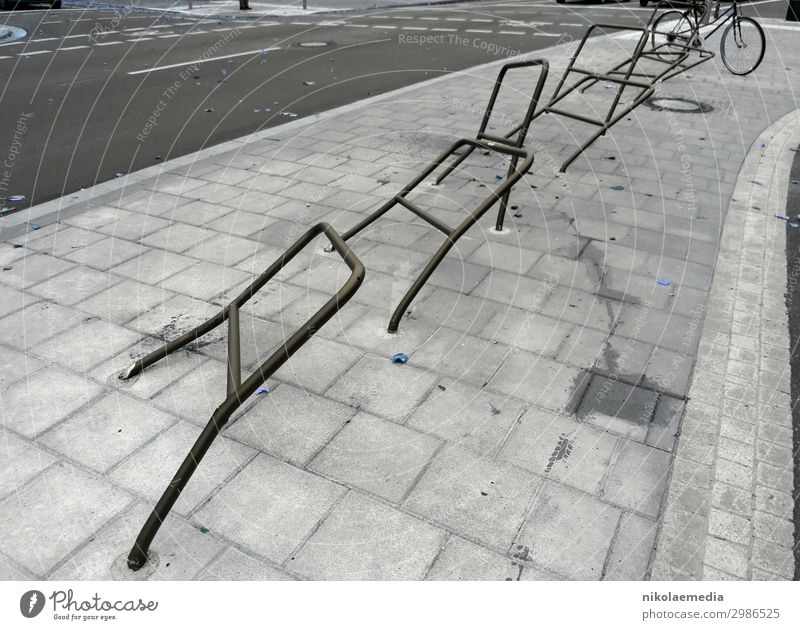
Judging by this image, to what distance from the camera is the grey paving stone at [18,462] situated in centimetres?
289

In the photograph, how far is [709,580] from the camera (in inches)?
97.0

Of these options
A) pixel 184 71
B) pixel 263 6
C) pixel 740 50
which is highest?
pixel 263 6

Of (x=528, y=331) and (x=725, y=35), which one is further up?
(x=725, y=35)

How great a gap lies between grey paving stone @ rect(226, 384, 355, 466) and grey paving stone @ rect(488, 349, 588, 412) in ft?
2.96

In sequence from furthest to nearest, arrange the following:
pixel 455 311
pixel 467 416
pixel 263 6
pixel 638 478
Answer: pixel 263 6
pixel 455 311
pixel 467 416
pixel 638 478

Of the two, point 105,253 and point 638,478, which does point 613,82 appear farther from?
point 638,478

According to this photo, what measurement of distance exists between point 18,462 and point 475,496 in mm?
2119

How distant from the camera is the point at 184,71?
12164 mm

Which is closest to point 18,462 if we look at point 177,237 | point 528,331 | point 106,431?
point 106,431

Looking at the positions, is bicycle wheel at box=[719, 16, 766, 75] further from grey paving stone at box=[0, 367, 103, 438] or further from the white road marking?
grey paving stone at box=[0, 367, 103, 438]

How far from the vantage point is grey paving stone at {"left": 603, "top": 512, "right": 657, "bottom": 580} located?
2.50m

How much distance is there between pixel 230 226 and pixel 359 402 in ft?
8.85

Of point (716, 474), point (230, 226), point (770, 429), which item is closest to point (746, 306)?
point (770, 429)

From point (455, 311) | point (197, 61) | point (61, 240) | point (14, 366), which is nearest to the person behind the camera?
point (14, 366)
